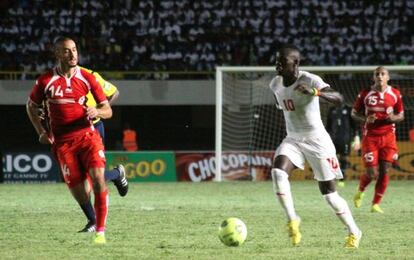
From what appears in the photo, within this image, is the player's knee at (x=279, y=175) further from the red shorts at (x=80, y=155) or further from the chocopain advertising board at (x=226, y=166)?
the chocopain advertising board at (x=226, y=166)

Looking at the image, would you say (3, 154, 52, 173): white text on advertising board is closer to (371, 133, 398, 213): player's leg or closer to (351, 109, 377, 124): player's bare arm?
(351, 109, 377, 124): player's bare arm

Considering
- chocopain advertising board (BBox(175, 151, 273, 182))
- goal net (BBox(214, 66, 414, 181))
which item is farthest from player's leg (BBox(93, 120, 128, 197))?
chocopain advertising board (BBox(175, 151, 273, 182))

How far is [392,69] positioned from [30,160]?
998 cm

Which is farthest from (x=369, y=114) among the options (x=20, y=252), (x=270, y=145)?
(x=270, y=145)

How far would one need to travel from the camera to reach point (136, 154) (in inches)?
965

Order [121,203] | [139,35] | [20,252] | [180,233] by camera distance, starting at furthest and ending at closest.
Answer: [139,35] < [121,203] < [180,233] < [20,252]

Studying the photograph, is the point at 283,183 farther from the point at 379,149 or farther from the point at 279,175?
the point at 379,149

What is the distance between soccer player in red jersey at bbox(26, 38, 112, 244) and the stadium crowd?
756 inches

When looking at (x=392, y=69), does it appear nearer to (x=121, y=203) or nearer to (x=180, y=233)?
(x=121, y=203)

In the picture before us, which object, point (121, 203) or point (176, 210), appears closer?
point (176, 210)

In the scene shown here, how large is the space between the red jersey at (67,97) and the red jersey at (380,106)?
6.07m

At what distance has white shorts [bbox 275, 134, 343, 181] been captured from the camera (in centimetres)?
920

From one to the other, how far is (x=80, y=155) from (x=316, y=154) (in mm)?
2512

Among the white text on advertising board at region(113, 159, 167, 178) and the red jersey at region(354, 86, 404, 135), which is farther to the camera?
the white text on advertising board at region(113, 159, 167, 178)
